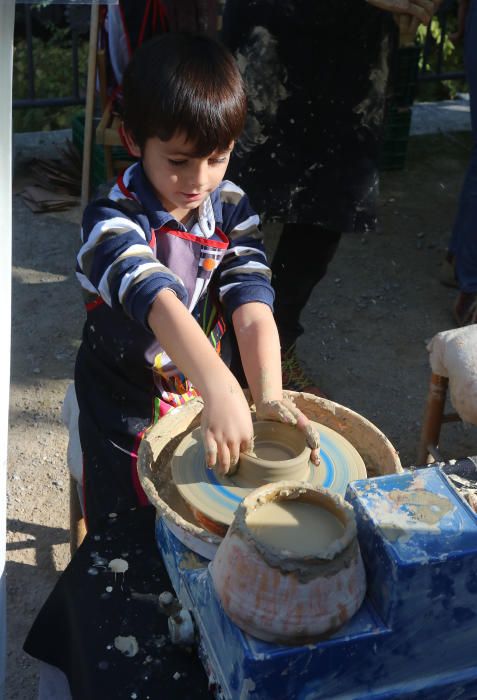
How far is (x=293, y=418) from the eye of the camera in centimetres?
176

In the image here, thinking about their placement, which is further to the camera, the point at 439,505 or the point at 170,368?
the point at 170,368

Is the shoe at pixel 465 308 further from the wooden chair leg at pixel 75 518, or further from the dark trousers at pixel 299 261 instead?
the wooden chair leg at pixel 75 518

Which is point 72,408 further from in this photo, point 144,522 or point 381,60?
point 381,60

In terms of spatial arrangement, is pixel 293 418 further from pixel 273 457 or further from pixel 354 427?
pixel 354 427

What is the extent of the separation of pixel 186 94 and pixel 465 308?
8.48 ft

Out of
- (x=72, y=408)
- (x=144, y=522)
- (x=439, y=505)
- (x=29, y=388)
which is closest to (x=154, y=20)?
(x=29, y=388)

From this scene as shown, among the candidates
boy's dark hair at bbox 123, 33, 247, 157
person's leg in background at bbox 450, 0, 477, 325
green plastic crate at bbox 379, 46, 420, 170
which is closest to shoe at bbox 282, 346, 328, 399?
person's leg in background at bbox 450, 0, 477, 325

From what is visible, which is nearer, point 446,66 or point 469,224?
point 469,224

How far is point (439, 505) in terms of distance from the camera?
142cm

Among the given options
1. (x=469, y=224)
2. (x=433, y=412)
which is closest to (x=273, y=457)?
(x=433, y=412)

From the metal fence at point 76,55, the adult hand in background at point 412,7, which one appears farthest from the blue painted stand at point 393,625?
the metal fence at point 76,55

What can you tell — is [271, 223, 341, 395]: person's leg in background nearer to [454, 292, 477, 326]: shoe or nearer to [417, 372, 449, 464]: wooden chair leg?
[417, 372, 449, 464]: wooden chair leg

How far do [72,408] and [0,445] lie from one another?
728 mm

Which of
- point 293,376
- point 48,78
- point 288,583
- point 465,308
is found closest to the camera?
point 288,583
